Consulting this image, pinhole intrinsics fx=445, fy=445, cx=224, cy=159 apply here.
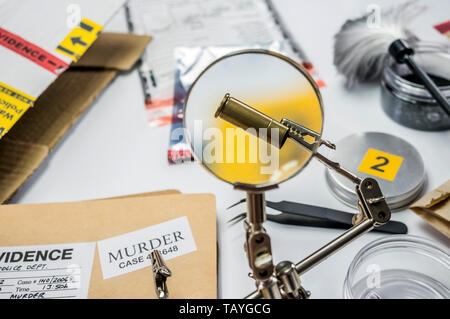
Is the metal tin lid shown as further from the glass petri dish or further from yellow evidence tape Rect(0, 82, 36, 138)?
yellow evidence tape Rect(0, 82, 36, 138)

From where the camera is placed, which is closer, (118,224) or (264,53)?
(264,53)

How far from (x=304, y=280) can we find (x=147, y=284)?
0.69ft

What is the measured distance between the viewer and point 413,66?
2.49ft

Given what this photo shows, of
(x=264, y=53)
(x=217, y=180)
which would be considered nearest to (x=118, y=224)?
(x=217, y=180)

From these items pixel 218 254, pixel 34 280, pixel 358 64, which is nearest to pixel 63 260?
pixel 34 280

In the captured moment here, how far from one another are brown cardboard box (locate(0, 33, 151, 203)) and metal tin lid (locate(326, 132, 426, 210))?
1.58 ft

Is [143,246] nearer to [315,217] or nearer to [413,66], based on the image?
[315,217]

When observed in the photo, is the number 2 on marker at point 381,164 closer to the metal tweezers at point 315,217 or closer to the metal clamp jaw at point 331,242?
the metal tweezers at point 315,217

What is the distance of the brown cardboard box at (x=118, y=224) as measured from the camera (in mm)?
603

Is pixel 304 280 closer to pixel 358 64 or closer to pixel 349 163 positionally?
pixel 349 163

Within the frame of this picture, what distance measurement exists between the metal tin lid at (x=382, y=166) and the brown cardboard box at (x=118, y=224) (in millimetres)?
207

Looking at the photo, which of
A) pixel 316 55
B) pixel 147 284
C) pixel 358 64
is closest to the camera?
pixel 147 284

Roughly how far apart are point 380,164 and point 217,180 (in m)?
0.27

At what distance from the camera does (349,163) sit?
2.37ft
